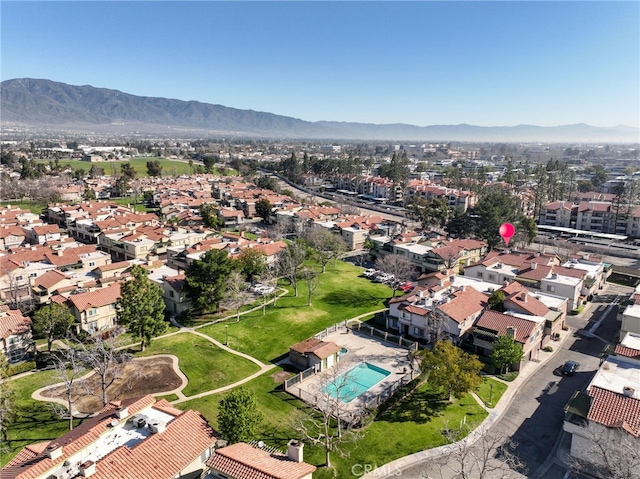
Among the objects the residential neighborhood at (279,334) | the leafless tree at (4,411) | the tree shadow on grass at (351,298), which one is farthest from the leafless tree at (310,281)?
the leafless tree at (4,411)

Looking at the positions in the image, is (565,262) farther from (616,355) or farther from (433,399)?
(433,399)

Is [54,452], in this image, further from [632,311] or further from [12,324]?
[632,311]

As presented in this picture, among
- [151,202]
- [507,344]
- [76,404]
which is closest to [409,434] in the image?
[507,344]

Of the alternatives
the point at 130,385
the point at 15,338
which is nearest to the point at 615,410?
the point at 130,385

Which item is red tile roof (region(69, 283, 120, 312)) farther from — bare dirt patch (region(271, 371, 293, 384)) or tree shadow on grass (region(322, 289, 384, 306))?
tree shadow on grass (region(322, 289, 384, 306))

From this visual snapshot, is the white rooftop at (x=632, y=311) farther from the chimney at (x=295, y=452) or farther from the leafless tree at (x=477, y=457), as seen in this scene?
the chimney at (x=295, y=452)

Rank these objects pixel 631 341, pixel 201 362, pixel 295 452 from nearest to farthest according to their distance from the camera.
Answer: pixel 295 452 < pixel 631 341 < pixel 201 362
